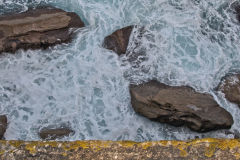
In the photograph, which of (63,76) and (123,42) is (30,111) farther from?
(123,42)

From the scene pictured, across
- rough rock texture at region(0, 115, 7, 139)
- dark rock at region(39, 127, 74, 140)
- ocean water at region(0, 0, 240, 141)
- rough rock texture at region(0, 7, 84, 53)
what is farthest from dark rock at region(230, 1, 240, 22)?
rough rock texture at region(0, 115, 7, 139)

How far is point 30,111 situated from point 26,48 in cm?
140

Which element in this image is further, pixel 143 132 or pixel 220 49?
pixel 220 49

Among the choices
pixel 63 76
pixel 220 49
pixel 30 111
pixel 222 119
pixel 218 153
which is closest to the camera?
pixel 218 153

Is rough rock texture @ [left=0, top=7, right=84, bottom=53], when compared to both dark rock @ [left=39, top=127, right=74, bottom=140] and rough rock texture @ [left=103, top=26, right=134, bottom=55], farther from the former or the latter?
dark rock @ [left=39, top=127, right=74, bottom=140]

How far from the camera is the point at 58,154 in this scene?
3.18 metres

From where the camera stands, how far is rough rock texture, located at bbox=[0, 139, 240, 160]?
3.16m

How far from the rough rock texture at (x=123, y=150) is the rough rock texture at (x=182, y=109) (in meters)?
2.17

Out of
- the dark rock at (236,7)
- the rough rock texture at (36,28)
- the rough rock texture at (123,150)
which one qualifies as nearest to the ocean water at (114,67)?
the dark rock at (236,7)

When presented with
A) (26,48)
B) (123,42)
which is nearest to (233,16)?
(123,42)

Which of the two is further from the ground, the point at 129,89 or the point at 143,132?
the point at 129,89

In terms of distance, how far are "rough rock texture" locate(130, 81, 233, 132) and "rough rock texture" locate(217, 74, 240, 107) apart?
1.51ft

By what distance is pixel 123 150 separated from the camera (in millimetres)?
3236

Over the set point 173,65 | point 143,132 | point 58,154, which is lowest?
point 143,132
